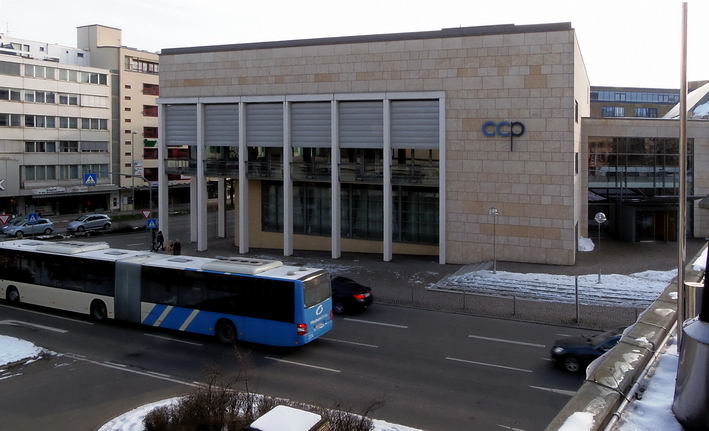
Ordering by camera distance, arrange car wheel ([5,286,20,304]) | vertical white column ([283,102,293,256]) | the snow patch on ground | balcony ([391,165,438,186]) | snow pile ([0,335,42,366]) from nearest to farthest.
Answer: the snow patch on ground < snow pile ([0,335,42,366]) < car wheel ([5,286,20,304]) < balcony ([391,165,438,186]) < vertical white column ([283,102,293,256])

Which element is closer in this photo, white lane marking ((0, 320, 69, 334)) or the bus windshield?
the bus windshield

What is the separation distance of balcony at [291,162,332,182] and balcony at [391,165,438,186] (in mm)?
4294

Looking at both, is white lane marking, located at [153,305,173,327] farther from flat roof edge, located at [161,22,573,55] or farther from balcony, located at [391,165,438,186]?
flat roof edge, located at [161,22,573,55]

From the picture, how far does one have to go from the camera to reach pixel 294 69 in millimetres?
38469

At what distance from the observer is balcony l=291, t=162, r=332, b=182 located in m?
39.0

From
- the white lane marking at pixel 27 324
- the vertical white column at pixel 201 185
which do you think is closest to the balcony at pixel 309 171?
the vertical white column at pixel 201 185

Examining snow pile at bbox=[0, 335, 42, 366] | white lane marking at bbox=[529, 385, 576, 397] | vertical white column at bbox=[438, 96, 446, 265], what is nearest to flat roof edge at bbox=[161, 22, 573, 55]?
vertical white column at bbox=[438, 96, 446, 265]

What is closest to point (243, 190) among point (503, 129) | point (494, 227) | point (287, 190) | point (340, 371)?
point (287, 190)

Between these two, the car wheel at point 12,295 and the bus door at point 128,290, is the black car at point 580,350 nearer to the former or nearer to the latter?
the bus door at point 128,290

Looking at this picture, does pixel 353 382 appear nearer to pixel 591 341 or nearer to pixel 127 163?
pixel 591 341

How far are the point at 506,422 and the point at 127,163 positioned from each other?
70502 mm

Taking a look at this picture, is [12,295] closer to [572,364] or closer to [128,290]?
[128,290]

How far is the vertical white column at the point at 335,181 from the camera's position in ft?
122

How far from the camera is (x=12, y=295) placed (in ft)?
87.7
